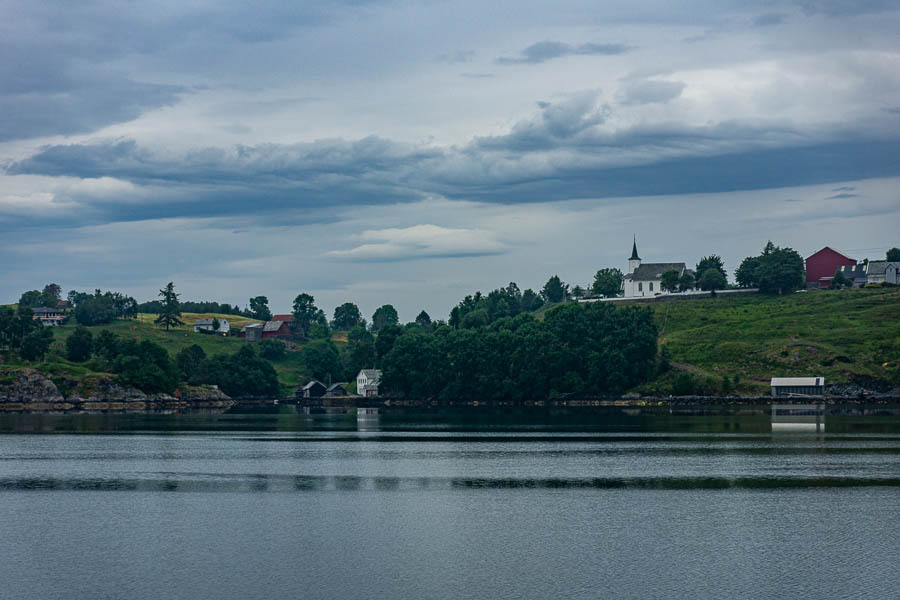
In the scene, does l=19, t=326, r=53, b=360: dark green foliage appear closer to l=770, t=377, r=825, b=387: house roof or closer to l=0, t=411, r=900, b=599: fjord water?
l=0, t=411, r=900, b=599: fjord water

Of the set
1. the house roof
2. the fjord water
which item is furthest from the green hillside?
the fjord water

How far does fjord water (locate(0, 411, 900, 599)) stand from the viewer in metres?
41.0

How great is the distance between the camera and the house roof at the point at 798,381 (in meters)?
→ 164

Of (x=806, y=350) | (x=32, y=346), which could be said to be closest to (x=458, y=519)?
(x=806, y=350)

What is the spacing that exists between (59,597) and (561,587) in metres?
21.1

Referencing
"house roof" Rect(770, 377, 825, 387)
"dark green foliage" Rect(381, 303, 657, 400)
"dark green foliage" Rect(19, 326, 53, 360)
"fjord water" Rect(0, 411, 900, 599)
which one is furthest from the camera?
"dark green foliage" Rect(19, 326, 53, 360)

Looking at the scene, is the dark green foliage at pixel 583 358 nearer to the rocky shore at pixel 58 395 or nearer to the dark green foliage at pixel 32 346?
the rocky shore at pixel 58 395

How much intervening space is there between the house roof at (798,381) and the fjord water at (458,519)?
197 feet

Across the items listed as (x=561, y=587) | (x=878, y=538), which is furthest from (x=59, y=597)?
(x=878, y=538)

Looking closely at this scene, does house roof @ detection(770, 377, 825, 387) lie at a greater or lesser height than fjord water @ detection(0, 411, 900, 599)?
greater

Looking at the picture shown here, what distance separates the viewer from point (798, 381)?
165 m

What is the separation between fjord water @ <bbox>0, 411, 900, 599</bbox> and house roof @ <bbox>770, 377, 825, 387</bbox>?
60.0 meters

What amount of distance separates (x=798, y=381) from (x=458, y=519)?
125m

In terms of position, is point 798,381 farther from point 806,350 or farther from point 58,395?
point 58,395
